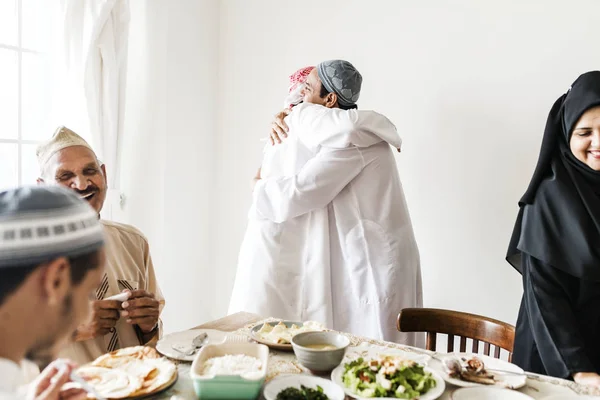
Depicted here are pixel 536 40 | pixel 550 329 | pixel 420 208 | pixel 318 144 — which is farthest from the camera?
pixel 420 208

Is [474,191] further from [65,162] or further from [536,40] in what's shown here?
[65,162]

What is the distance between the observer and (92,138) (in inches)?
98.9

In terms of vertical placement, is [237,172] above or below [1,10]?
below

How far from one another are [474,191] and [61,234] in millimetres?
2168

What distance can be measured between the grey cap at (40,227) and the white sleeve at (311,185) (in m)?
1.46

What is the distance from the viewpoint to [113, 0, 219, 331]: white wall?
2.88 m

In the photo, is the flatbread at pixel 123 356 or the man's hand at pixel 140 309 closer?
the flatbread at pixel 123 356

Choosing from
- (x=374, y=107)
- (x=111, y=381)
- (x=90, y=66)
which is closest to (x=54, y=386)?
(x=111, y=381)

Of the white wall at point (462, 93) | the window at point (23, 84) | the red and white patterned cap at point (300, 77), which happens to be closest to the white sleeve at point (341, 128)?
the red and white patterned cap at point (300, 77)

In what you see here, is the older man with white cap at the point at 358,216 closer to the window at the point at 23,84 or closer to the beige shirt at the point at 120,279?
the beige shirt at the point at 120,279

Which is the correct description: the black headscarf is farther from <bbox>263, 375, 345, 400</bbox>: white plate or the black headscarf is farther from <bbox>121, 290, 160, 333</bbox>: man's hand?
<bbox>121, 290, 160, 333</bbox>: man's hand

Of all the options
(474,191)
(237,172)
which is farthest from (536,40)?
(237,172)

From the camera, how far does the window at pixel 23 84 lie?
2.33m

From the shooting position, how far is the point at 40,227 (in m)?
0.55
